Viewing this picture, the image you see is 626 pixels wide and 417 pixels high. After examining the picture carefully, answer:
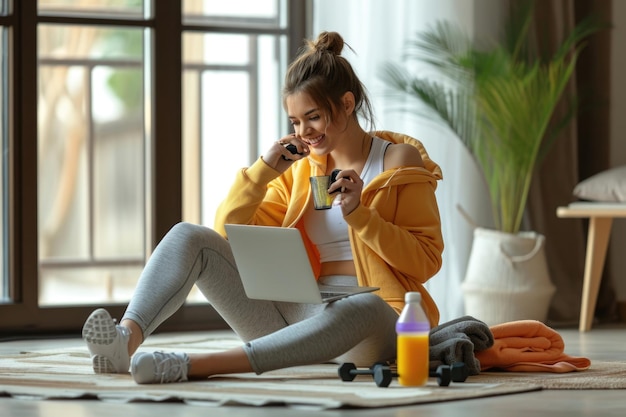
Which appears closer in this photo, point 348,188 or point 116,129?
point 348,188

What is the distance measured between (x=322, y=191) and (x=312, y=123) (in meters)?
0.28

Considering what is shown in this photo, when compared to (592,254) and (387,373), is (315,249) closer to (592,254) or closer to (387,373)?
(387,373)

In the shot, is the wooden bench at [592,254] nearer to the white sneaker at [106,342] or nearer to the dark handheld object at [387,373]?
the dark handheld object at [387,373]

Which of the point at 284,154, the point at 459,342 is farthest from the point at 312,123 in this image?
the point at 459,342

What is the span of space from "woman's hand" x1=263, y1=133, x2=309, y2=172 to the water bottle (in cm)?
56

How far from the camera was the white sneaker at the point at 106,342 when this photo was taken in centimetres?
236

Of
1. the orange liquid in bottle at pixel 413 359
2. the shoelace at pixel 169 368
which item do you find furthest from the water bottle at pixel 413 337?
the shoelace at pixel 169 368

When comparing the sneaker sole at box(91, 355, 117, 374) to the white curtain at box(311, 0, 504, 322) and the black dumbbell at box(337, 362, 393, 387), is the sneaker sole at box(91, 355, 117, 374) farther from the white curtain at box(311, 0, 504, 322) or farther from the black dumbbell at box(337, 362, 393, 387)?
the white curtain at box(311, 0, 504, 322)

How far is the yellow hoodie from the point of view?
8.27 ft

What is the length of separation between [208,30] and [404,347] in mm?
2447

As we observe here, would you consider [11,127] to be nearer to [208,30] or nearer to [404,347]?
[208,30]

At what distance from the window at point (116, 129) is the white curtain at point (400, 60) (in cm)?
27

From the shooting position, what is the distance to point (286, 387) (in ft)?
7.57

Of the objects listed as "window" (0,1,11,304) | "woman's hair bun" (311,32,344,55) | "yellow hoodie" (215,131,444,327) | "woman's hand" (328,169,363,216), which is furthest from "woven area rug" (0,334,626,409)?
"window" (0,1,11,304)
